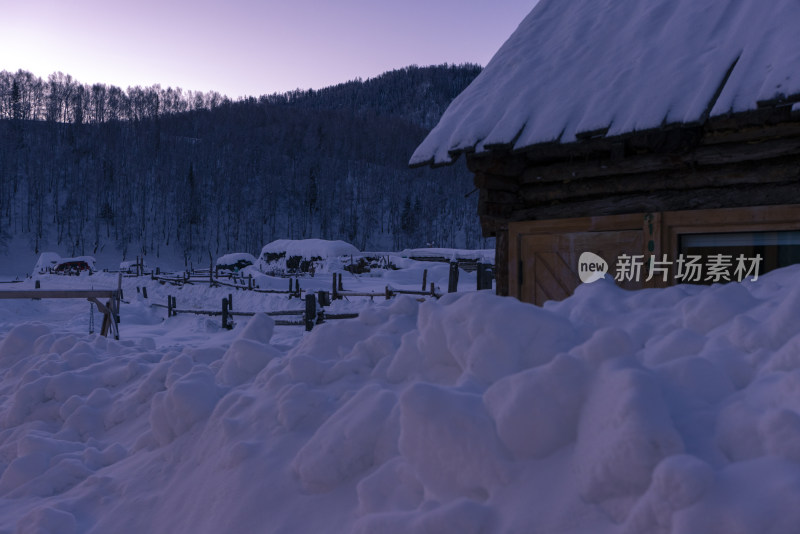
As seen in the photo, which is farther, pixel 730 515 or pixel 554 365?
pixel 554 365

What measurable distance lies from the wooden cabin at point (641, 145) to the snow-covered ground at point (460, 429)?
1789 millimetres

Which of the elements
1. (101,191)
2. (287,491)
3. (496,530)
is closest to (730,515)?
(496,530)

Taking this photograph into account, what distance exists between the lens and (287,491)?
2.41 metres

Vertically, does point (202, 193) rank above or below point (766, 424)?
above

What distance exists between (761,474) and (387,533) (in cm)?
124

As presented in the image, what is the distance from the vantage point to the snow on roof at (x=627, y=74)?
180 inches

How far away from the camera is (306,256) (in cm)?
3800

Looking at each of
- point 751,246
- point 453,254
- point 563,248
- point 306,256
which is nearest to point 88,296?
point 563,248

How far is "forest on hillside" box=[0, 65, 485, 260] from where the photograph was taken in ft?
200

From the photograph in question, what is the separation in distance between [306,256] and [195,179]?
3993 centimetres

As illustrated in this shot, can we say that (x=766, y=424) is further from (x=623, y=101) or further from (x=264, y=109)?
(x=264, y=109)

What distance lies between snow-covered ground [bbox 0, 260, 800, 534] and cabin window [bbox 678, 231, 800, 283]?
1665 mm

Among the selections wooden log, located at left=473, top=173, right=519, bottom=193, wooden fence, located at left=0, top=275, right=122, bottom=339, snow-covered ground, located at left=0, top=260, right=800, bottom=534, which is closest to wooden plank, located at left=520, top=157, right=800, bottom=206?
wooden log, located at left=473, top=173, right=519, bottom=193

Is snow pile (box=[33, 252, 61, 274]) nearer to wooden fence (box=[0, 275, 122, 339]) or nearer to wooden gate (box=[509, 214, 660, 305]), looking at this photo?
wooden fence (box=[0, 275, 122, 339])
